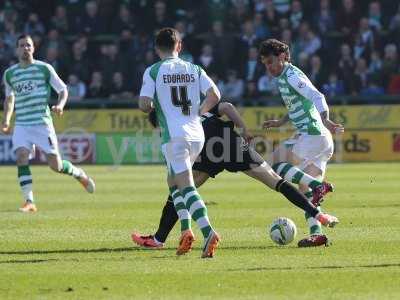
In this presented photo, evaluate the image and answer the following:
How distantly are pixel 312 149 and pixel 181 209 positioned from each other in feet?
5.75

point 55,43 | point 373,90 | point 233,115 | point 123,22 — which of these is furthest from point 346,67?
point 233,115

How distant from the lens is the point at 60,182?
20250 mm

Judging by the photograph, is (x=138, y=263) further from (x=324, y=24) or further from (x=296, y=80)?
(x=324, y=24)

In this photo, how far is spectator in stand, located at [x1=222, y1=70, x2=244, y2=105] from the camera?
26.1 metres

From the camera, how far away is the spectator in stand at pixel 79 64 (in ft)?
89.5

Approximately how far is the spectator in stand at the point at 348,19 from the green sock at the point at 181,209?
1761 centimetres

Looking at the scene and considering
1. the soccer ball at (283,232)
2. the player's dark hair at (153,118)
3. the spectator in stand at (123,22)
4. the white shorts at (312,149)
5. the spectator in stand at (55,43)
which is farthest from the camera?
the spectator in stand at (123,22)

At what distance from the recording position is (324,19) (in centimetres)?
2678

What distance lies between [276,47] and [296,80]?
352mm

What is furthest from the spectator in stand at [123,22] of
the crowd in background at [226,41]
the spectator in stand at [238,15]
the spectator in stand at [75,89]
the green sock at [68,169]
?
the green sock at [68,169]

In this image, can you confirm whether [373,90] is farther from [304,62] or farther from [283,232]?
[283,232]

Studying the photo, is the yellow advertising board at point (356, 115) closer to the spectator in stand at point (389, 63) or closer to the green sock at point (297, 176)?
the spectator in stand at point (389, 63)

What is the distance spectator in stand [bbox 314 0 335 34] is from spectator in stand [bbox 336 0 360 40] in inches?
9.1

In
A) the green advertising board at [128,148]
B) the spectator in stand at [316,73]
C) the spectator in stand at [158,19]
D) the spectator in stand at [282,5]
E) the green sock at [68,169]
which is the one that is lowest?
the green advertising board at [128,148]
